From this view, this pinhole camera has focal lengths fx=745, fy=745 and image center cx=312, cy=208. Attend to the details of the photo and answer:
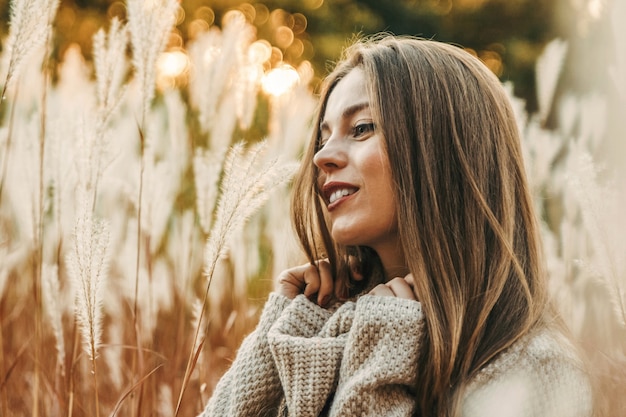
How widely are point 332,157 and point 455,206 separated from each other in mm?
259

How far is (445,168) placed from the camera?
4.80ft

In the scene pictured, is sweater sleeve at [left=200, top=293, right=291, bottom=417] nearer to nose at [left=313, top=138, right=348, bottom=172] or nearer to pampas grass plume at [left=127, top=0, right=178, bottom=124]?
nose at [left=313, top=138, right=348, bottom=172]

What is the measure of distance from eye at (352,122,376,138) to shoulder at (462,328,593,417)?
497 mm

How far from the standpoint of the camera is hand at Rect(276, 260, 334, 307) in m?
1.59

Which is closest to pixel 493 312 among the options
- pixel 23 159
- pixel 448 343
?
pixel 448 343

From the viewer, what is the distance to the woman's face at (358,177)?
144 cm

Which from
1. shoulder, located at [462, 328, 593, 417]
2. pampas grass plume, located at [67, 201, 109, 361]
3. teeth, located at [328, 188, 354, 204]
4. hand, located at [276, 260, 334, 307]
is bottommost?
shoulder, located at [462, 328, 593, 417]

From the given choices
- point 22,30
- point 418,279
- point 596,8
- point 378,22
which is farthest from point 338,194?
point 378,22

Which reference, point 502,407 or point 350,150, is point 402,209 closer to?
point 350,150

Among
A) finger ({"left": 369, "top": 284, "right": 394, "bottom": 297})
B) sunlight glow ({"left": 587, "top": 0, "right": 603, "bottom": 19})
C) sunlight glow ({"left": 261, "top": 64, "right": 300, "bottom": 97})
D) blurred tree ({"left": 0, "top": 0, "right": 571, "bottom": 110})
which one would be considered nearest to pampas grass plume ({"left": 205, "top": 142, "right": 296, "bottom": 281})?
Answer: finger ({"left": 369, "top": 284, "right": 394, "bottom": 297})

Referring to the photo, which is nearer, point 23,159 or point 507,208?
point 507,208

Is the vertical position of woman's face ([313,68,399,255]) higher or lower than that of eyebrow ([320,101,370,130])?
lower

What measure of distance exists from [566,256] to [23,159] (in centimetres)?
136

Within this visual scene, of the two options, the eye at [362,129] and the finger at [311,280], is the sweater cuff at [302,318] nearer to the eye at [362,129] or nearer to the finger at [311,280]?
the finger at [311,280]
